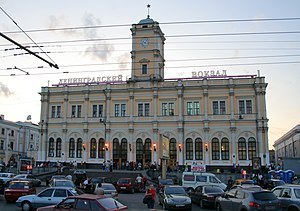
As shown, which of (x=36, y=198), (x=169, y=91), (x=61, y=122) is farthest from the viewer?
(x=61, y=122)

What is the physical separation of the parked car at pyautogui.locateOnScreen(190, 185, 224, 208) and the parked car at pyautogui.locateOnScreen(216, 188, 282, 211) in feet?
14.3

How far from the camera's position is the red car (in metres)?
22.0

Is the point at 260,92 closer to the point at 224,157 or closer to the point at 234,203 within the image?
the point at 224,157

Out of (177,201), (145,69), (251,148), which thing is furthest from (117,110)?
(177,201)

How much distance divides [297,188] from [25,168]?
41835mm

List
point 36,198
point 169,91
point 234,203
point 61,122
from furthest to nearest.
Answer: point 61,122 < point 169,91 < point 36,198 < point 234,203

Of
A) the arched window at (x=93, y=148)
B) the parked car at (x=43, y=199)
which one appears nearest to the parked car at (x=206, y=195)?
the parked car at (x=43, y=199)

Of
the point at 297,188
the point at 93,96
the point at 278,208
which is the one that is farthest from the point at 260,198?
the point at 93,96

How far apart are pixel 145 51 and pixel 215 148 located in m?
19.5

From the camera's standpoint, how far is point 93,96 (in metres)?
56.4

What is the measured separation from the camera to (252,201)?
15.0 meters

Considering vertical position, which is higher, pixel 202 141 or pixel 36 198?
pixel 202 141

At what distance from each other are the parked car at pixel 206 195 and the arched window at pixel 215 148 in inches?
1106

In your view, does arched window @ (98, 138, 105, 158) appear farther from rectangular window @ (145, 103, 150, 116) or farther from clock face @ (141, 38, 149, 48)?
clock face @ (141, 38, 149, 48)
